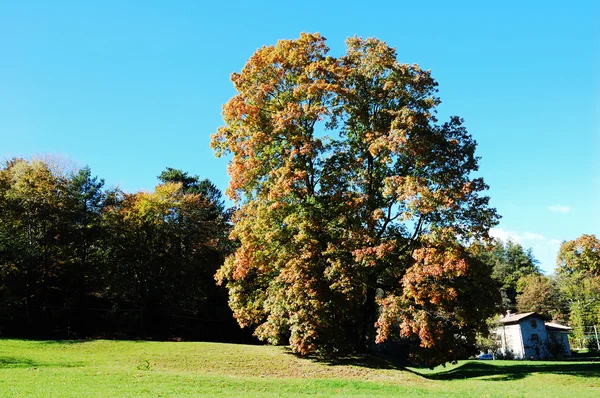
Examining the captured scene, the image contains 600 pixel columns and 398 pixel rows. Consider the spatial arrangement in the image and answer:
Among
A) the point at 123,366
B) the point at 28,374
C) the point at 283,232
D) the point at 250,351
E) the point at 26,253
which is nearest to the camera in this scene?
the point at 28,374

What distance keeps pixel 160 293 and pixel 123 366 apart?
19777 mm

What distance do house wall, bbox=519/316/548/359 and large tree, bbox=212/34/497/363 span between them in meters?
33.3

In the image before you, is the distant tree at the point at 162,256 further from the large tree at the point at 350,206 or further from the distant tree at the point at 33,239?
the large tree at the point at 350,206

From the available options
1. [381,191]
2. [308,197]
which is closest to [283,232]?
[308,197]

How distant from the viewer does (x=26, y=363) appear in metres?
19.5

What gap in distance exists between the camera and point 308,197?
21688 mm

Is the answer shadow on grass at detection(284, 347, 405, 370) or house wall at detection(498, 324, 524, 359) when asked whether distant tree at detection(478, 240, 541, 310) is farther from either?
shadow on grass at detection(284, 347, 405, 370)

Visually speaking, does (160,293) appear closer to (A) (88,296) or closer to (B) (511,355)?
(A) (88,296)

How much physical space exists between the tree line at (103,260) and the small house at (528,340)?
31.2 m

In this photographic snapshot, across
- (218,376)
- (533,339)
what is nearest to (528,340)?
(533,339)

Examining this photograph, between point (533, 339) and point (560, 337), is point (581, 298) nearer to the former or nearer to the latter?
point (560, 337)

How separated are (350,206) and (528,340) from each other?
39.7 meters

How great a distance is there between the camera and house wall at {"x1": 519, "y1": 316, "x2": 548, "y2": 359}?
49.1 meters

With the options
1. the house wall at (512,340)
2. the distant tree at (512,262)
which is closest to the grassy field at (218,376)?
the house wall at (512,340)
